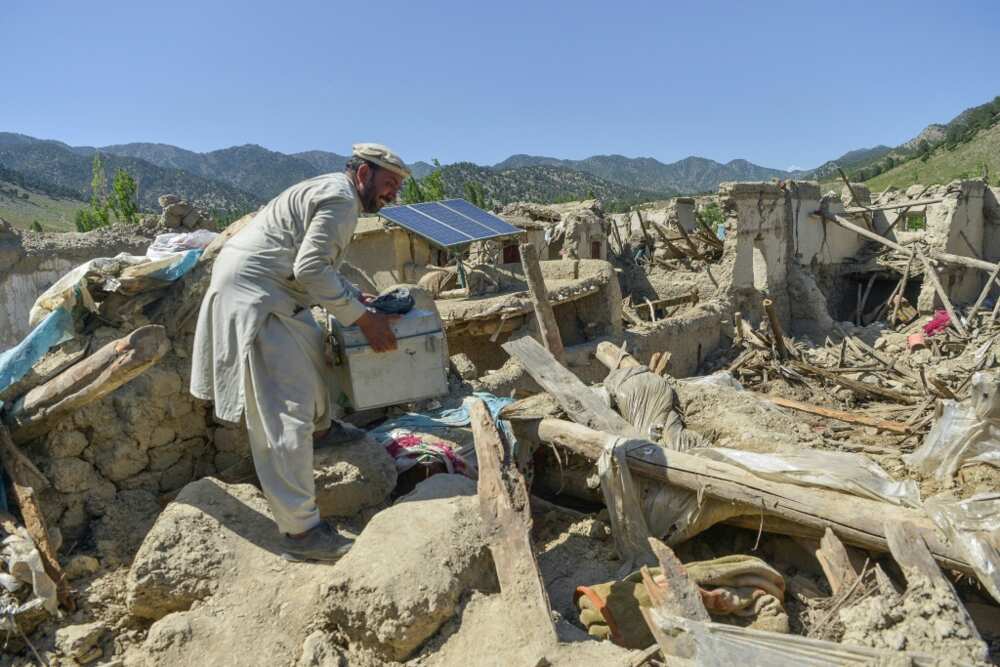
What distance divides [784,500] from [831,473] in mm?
339

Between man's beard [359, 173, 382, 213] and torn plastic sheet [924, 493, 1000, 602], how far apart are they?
2929mm

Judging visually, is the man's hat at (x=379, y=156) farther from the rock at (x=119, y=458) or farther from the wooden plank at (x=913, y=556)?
the wooden plank at (x=913, y=556)

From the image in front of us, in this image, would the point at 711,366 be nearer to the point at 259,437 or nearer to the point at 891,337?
the point at 891,337

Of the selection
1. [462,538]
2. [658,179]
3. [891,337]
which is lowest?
[891,337]

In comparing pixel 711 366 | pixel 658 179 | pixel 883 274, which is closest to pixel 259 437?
pixel 711 366

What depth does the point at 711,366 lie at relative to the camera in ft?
37.8

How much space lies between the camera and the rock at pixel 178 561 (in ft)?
9.21

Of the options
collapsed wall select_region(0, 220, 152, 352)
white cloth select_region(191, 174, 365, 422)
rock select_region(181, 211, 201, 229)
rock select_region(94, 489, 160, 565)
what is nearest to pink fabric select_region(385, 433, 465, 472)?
white cloth select_region(191, 174, 365, 422)

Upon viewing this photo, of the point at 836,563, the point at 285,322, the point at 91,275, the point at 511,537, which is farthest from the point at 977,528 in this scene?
the point at 91,275

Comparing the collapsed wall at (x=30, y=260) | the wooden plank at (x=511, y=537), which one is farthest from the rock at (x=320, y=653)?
the collapsed wall at (x=30, y=260)

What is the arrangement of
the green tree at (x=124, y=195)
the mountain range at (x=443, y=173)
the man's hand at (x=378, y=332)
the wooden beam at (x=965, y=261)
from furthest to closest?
the mountain range at (x=443, y=173), the green tree at (x=124, y=195), the wooden beam at (x=965, y=261), the man's hand at (x=378, y=332)

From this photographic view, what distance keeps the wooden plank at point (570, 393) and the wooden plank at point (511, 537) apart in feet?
2.87

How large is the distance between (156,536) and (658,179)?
7506 inches

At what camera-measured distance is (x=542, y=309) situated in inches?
265
